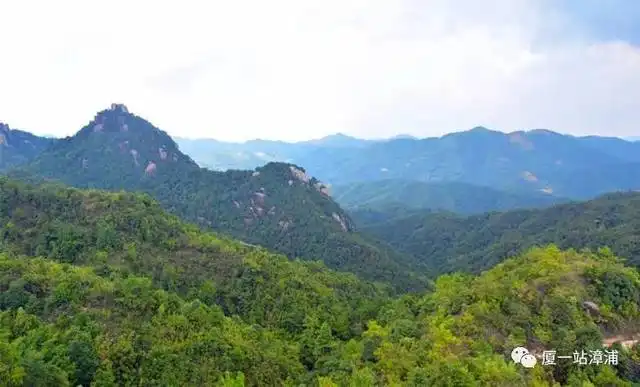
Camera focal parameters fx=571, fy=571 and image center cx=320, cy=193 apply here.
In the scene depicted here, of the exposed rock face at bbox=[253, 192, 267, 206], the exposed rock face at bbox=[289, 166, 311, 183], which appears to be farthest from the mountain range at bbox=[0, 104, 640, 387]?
the exposed rock face at bbox=[289, 166, 311, 183]

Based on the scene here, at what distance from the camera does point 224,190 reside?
127 metres

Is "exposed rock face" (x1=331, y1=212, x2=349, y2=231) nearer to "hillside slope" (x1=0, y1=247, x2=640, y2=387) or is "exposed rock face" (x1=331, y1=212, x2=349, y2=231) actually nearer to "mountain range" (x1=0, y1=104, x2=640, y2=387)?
"mountain range" (x1=0, y1=104, x2=640, y2=387)

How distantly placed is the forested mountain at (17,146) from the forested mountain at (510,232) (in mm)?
97784

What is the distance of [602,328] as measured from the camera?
3328 centimetres

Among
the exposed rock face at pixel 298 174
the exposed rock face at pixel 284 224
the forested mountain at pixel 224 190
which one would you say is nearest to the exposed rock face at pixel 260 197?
the forested mountain at pixel 224 190

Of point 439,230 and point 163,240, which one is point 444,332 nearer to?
point 163,240

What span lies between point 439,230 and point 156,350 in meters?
128

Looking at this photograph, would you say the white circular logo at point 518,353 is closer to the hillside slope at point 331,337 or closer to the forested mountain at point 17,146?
the hillside slope at point 331,337

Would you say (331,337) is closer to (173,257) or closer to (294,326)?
(294,326)

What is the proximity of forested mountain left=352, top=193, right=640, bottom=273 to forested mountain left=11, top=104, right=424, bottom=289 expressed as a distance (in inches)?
765

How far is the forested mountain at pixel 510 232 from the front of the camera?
98438 mm

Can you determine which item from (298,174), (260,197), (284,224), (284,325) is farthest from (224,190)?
(284,325)

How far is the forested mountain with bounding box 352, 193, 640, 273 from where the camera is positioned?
3875 inches

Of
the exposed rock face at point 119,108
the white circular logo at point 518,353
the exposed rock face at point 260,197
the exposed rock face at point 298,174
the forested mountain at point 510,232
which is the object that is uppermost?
the exposed rock face at point 119,108
